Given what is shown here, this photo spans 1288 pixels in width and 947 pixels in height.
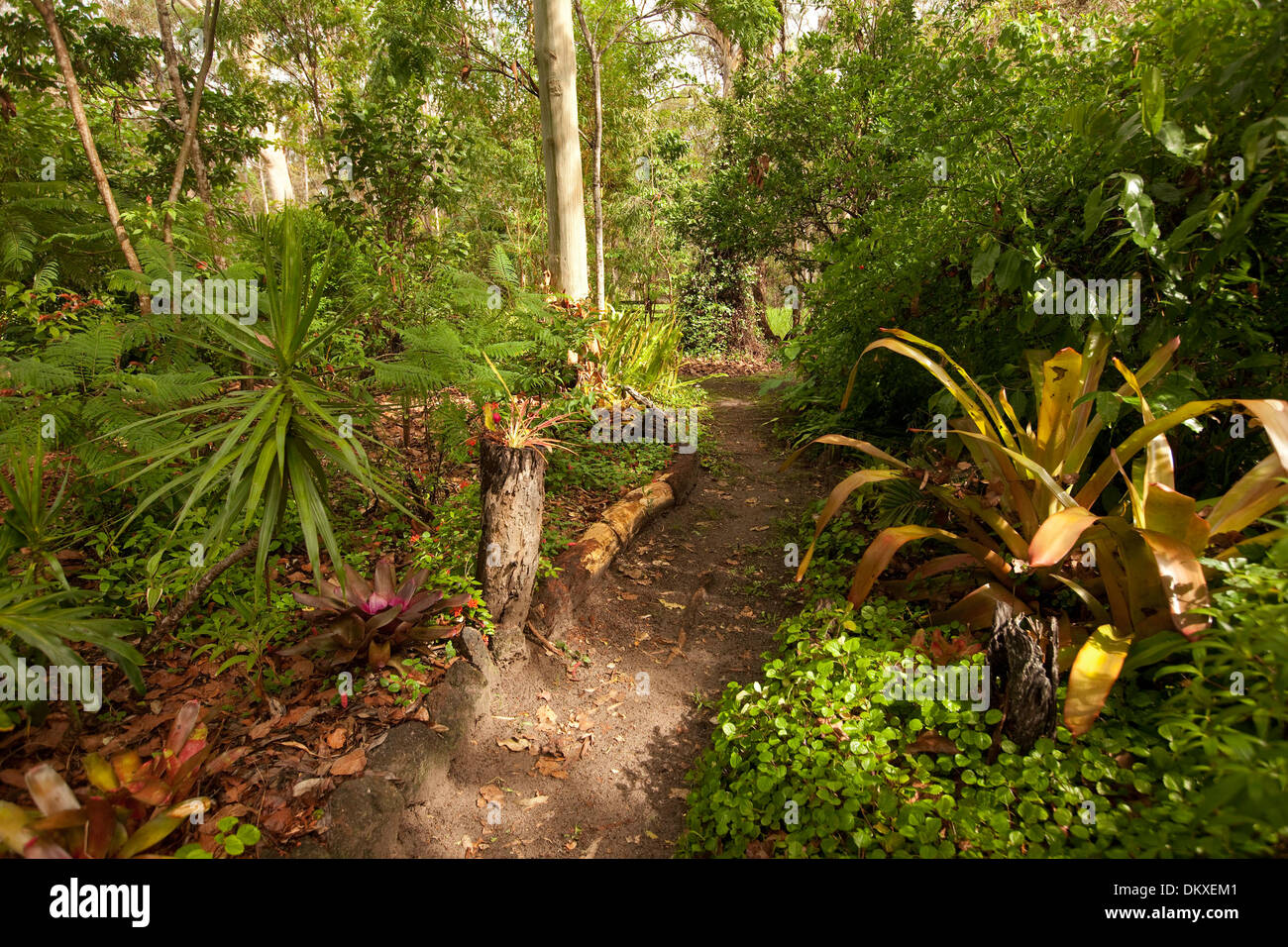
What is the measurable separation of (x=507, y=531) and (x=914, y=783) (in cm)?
175

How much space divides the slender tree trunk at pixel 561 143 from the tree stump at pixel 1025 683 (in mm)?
4216

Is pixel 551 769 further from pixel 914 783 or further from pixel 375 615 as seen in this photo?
pixel 914 783

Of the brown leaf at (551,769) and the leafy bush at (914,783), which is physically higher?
the leafy bush at (914,783)

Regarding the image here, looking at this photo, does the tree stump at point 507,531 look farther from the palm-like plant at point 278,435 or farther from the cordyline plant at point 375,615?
the palm-like plant at point 278,435

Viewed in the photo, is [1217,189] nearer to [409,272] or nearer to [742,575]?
[742,575]

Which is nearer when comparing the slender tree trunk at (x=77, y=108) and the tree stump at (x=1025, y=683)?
the tree stump at (x=1025, y=683)

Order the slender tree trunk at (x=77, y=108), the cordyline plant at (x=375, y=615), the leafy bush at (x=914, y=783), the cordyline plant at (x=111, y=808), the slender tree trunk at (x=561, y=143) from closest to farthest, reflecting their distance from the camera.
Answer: the cordyline plant at (x=111, y=808) < the leafy bush at (x=914, y=783) < the cordyline plant at (x=375, y=615) < the slender tree trunk at (x=77, y=108) < the slender tree trunk at (x=561, y=143)

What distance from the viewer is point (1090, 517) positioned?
1.90 meters

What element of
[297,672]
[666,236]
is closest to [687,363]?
[666,236]

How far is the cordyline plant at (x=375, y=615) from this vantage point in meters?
2.19

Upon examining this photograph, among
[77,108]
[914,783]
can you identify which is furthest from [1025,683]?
[77,108]

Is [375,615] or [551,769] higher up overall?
[375,615]

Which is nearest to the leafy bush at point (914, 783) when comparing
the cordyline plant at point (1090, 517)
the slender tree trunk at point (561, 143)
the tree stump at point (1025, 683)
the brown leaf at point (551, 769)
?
the tree stump at point (1025, 683)

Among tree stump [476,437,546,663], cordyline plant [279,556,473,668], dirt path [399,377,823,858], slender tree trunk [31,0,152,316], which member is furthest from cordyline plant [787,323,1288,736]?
slender tree trunk [31,0,152,316]
